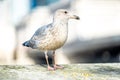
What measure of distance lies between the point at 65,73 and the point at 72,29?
395 centimetres

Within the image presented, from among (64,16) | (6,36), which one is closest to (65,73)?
(64,16)

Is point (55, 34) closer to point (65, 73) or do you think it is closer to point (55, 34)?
point (55, 34)

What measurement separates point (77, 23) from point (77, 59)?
21.1 inches

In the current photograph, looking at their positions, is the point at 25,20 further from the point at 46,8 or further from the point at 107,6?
the point at 107,6

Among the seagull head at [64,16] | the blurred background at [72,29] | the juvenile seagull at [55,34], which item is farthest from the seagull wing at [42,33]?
the blurred background at [72,29]

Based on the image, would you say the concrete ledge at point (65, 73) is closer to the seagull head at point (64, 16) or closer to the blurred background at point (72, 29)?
the seagull head at point (64, 16)

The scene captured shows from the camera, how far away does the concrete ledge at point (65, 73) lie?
4.68 metres

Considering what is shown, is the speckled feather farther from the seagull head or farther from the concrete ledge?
the concrete ledge

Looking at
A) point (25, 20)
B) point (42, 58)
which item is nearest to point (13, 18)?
point (25, 20)

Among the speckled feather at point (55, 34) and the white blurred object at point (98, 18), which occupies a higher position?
the white blurred object at point (98, 18)

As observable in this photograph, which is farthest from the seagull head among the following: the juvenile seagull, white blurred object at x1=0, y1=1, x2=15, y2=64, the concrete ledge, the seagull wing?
white blurred object at x1=0, y1=1, x2=15, y2=64

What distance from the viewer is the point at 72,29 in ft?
28.8

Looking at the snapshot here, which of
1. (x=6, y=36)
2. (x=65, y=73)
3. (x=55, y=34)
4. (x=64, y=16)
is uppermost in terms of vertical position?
(x=6, y=36)

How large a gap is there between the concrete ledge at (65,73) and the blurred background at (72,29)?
353cm
